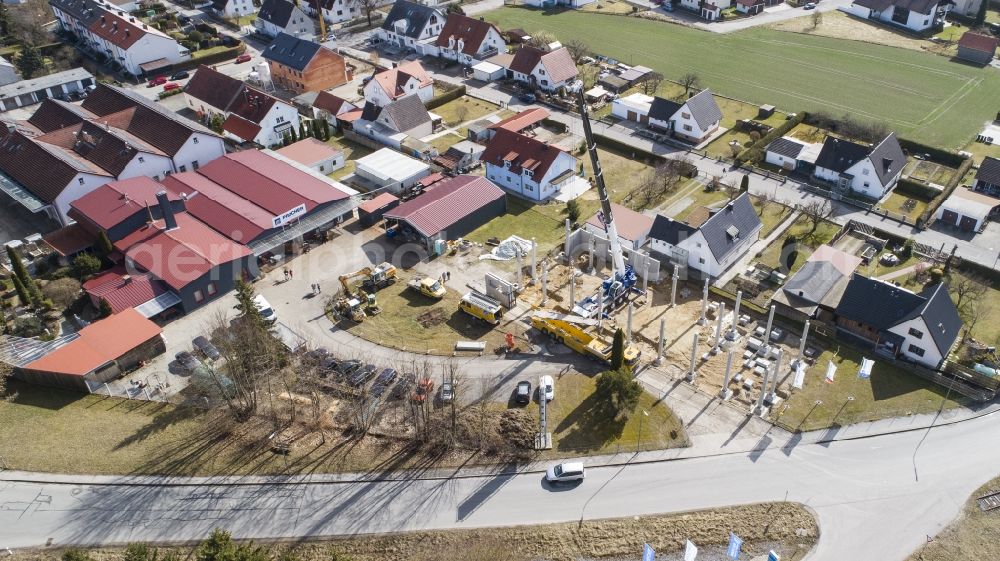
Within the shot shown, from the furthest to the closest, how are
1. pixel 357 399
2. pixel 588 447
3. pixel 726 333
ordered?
pixel 726 333 → pixel 357 399 → pixel 588 447

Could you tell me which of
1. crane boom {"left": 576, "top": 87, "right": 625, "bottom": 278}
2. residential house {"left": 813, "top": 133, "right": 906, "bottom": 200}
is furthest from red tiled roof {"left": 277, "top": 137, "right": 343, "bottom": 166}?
residential house {"left": 813, "top": 133, "right": 906, "bottom": 200}

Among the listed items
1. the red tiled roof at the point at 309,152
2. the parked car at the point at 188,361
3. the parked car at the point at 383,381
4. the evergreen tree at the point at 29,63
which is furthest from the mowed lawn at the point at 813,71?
the parked car at the point at 188,361

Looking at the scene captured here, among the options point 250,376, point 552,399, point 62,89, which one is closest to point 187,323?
point 250,376

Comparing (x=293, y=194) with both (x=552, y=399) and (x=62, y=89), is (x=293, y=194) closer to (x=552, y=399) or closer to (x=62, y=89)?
(x=552, y=399)

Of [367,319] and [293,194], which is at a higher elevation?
[293,194]

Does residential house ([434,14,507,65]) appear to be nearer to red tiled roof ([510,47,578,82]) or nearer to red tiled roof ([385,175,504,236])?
red tiled roof ([510,47,578,82])

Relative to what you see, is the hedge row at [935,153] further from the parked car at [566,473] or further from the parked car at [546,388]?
the parked car at [566,473]
